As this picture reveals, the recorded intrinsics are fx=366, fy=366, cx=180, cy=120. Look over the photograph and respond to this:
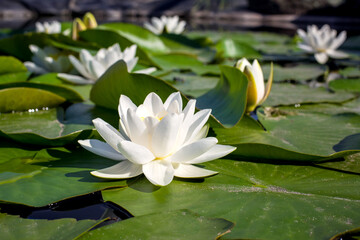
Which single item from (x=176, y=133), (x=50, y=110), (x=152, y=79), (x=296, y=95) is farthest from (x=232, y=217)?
(x=296, y=95)

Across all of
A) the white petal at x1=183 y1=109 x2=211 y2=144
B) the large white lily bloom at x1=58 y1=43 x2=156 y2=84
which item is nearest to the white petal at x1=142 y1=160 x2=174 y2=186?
the white petal at x1=183 y1=109 x2=211 y2=144

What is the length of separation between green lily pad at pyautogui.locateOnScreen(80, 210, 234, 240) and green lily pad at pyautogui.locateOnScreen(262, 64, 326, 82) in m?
1.79

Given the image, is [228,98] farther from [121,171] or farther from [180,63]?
[180,63]

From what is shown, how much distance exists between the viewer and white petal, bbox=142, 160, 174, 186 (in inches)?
37.4

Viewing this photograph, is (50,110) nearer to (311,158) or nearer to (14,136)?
(14,136)

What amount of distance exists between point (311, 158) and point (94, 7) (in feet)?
39.5

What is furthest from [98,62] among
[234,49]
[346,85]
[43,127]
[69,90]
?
[234,49]

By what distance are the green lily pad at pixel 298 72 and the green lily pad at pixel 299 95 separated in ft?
0.64

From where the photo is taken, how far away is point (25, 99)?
1.59 m

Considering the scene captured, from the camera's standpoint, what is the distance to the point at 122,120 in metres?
1.06

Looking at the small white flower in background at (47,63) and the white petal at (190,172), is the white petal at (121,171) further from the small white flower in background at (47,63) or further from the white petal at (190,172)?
the small white flower in background at (47,63)

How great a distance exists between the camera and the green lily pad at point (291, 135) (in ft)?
3.80

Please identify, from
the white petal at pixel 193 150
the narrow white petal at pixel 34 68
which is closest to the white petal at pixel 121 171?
the white petal at pixel 193 150

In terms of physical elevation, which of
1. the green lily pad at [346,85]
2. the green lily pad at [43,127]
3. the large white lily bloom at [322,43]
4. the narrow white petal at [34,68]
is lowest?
the green lily pad at [43,127]
